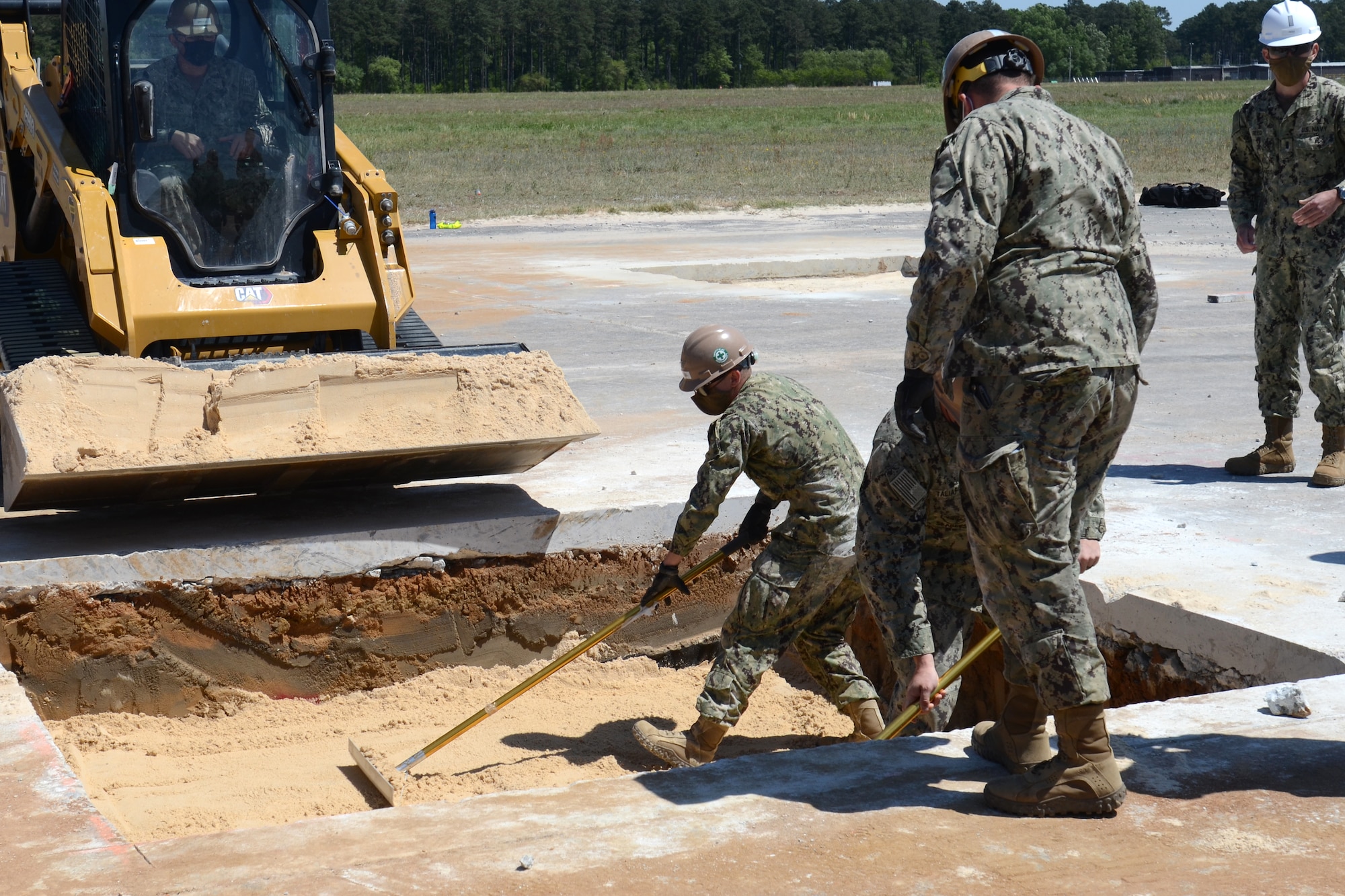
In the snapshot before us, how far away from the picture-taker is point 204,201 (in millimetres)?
7402

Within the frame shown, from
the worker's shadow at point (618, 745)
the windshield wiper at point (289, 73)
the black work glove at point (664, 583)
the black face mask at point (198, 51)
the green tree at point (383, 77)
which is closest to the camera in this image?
the black work glove at point (664, 583)

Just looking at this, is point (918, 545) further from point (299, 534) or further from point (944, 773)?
point (299, 534)

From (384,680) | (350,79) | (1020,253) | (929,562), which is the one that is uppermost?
(350,79)

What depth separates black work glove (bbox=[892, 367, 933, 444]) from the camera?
3.44 m

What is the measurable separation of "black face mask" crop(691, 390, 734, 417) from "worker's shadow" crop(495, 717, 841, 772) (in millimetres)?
1483

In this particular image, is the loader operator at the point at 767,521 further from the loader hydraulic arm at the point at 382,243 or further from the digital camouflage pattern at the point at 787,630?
the loader hydraulic arm at the point at 382,243

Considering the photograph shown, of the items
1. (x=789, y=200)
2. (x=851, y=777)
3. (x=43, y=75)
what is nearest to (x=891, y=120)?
(x=789, y=200)

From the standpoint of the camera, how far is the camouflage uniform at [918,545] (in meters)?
3.88

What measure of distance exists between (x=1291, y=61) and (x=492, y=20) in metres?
124

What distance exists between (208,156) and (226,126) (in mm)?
184

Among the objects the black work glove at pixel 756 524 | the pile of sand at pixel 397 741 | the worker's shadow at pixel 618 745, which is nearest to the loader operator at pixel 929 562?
the black work glove at pixel 756 524

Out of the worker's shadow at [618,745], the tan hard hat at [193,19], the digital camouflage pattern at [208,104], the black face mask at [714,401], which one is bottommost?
the worker's shadow at [618,745]

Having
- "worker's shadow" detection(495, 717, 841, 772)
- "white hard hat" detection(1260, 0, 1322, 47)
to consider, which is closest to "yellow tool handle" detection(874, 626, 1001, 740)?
"worker's shadow" detection(495, 717, 841, 772)

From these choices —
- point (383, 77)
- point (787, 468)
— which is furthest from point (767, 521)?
point (383, 77)
